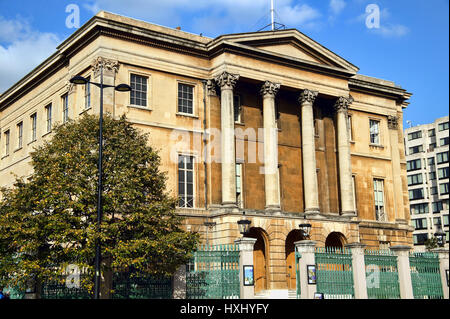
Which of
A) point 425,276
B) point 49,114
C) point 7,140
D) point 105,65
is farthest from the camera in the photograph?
point 7,140

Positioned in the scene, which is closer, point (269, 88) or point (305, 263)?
point (305, 263)

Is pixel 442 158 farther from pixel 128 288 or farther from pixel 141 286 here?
pixel 128 288

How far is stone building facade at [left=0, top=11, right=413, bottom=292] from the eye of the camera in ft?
117

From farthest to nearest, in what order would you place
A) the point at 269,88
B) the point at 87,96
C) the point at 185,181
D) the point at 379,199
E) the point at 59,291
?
1. the point at 379,199
2. the point at 269,88
3. the point at 185,181
4. the point at 87,96
5. the point at 59,291

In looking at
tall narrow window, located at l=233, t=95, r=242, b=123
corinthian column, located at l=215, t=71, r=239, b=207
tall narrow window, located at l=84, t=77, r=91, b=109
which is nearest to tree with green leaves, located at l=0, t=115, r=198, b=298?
tall narrow window, located at l=84, t=77, r=91, b=109

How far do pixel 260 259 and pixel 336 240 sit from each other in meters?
6.57

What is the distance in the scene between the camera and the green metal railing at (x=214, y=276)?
26828mm

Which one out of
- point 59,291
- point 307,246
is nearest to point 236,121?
point 307,246

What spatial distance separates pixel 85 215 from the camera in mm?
25625

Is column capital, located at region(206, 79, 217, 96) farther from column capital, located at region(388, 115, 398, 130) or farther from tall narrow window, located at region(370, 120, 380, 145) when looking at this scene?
column capital, located at region(388, 115, 398, 130)

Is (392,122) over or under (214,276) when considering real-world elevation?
over

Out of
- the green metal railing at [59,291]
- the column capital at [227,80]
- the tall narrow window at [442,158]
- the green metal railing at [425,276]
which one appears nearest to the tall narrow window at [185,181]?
the column capital at [227,80]

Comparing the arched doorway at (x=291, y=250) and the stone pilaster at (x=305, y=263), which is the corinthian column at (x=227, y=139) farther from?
the stone pilaster at (x=305, y=263)
